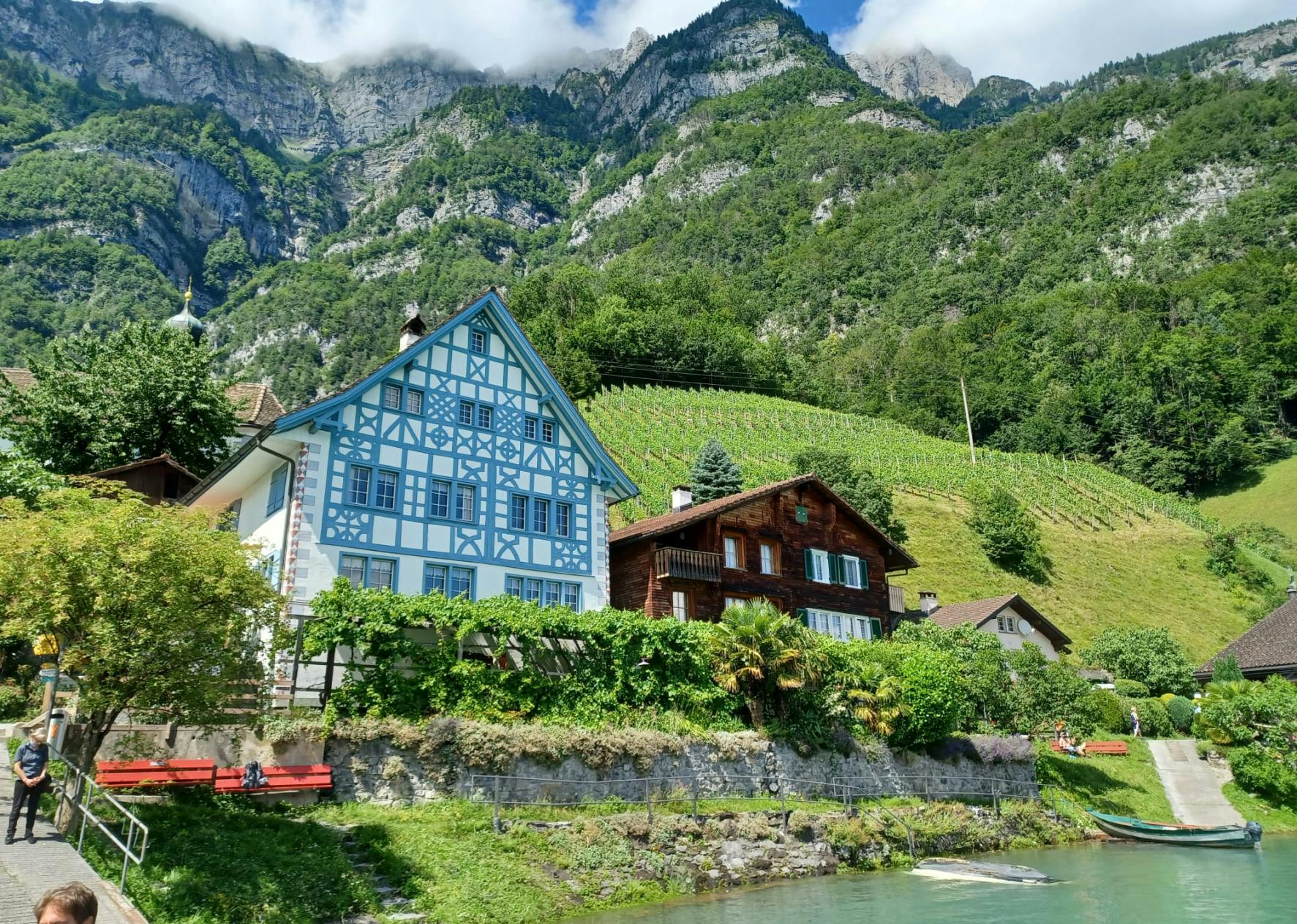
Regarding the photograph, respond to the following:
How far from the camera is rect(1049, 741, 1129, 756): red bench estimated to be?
37969mm

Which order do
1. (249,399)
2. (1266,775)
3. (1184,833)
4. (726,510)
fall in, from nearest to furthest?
(1184,833) → (1266,775) → (726,510) → (249,399)

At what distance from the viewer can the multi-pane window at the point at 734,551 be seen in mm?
37250

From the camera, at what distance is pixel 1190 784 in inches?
1474

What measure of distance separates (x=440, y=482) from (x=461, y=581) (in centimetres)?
320

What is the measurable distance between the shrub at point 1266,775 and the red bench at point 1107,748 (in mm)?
3892

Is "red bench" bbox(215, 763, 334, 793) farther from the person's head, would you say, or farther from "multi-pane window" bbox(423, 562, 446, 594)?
the person's head

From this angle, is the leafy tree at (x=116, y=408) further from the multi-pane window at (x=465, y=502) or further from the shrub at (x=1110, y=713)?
the shrub at (x=1110, y=713)

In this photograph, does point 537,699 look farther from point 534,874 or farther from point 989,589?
point 989,589

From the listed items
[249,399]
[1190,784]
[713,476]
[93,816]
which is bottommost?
[1190,784]

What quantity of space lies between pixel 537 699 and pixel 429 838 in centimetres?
592

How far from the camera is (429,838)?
62.0 ft

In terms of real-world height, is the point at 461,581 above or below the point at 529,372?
below

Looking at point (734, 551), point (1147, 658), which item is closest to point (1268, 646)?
point (1147, 658)

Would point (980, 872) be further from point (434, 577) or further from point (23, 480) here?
point (23, 480)
